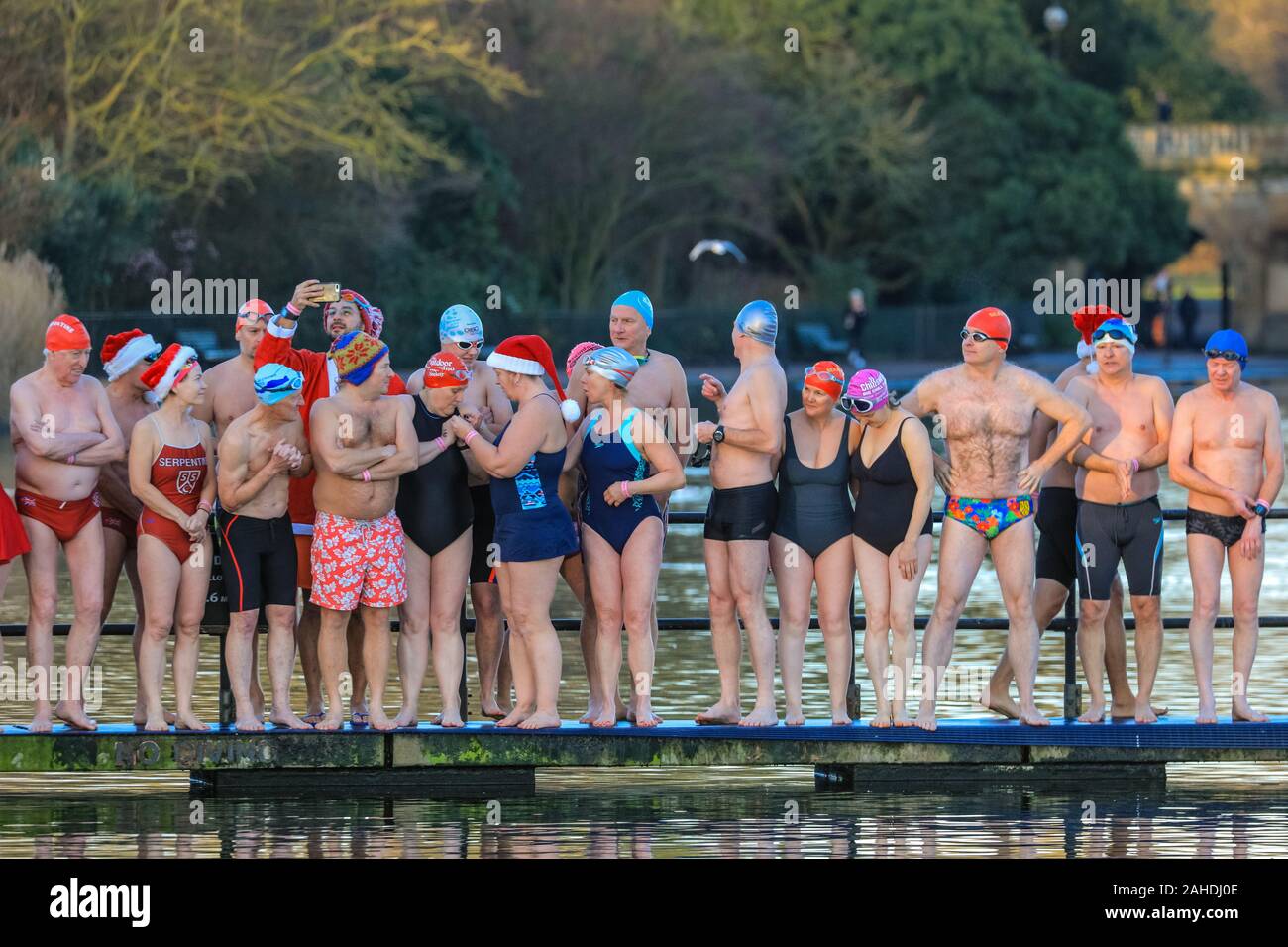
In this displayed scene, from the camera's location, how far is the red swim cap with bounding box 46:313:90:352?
1098cm

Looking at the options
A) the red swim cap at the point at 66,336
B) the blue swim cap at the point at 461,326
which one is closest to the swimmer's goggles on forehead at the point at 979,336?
the blue swim cap at the point at 461,326

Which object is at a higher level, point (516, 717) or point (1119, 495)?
point (1119, 495)

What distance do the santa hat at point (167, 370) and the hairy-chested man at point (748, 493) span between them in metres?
2.27

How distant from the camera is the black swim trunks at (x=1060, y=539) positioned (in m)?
11.7

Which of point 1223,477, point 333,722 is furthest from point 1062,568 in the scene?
point 333,722

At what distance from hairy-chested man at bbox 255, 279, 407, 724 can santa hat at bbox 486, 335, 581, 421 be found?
1.83 feet

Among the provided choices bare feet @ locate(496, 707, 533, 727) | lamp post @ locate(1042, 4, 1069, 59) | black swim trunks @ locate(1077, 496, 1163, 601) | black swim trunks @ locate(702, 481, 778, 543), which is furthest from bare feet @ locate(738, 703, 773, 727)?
lamp post @ locate(1042, 4, 1069, 59)

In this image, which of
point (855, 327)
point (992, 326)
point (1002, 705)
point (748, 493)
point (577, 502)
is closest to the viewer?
point (748, 493)

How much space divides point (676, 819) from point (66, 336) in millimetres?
3448

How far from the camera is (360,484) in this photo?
1091 cm

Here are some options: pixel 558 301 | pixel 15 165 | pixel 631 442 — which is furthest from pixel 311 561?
pixel 558 301

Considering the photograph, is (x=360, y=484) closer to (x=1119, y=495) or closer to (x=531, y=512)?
(x=531, y=512)
